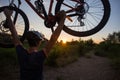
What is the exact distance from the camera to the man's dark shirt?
3.26 m

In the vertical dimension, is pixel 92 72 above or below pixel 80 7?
below

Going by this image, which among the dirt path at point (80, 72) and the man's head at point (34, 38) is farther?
the dirt path at point (80, 72)

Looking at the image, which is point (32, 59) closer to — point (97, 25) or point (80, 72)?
point (97, 25)

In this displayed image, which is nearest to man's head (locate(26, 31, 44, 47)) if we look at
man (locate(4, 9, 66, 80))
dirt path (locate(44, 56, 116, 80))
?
man (locate(4, 9, 66, 80))

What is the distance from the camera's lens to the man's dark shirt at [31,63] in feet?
10.7

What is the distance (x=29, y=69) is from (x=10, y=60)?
36.4ft

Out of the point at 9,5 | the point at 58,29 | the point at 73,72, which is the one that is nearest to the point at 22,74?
the point at 58,29

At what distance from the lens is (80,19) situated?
17.8ft

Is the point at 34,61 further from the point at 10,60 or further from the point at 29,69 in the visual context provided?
the point at 10,60

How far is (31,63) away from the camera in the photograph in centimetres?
326

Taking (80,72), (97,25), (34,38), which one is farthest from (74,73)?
(34,38)

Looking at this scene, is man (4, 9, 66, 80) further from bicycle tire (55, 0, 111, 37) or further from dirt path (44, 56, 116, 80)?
dirt path (44, 56, 116, 80)

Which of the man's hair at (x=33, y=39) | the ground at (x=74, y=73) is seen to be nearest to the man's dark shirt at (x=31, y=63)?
the man's hair at (x=33, y=39)

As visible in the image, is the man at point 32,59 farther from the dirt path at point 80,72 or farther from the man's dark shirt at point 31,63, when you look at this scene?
the dirt path at point 80,72
